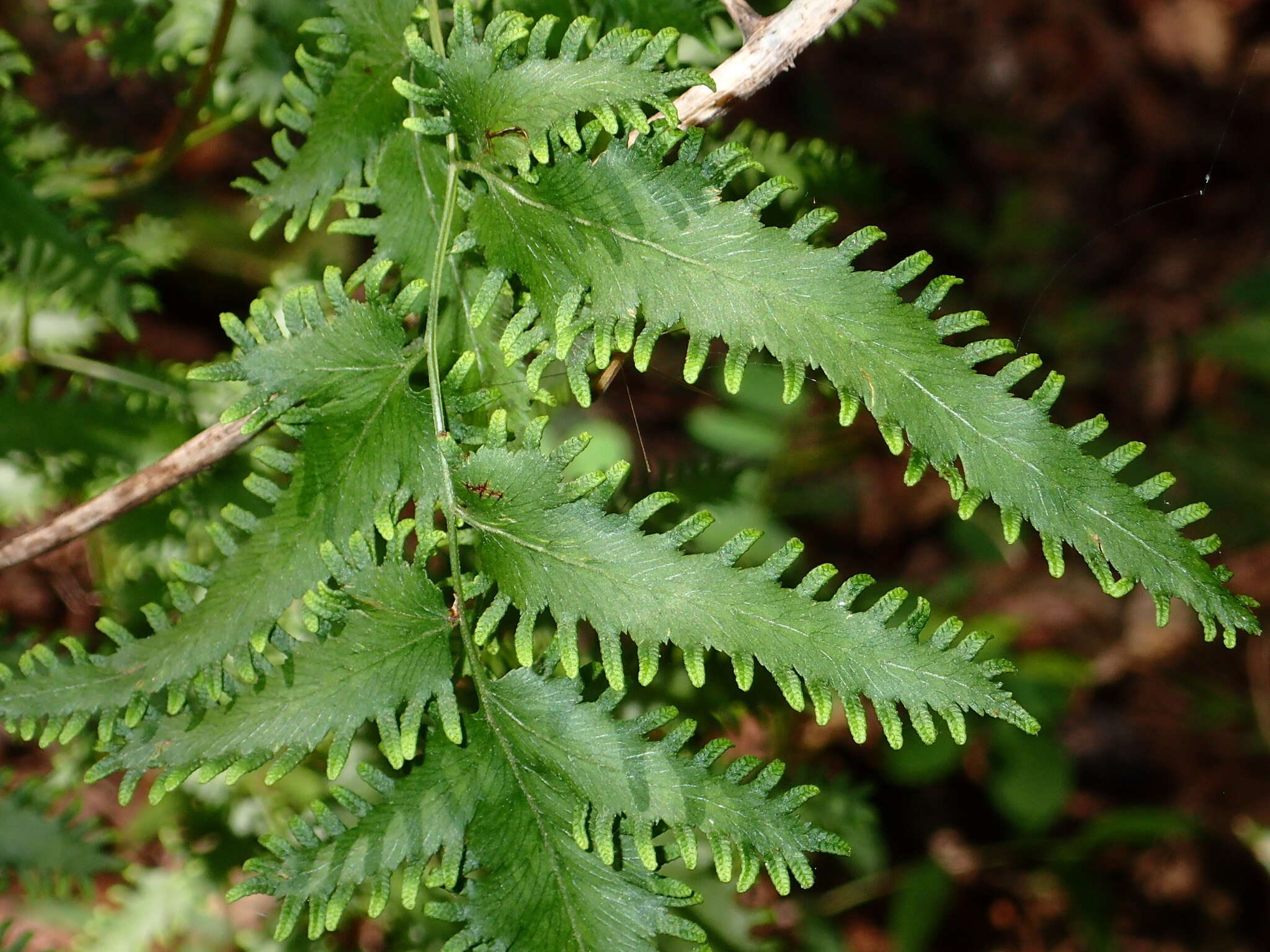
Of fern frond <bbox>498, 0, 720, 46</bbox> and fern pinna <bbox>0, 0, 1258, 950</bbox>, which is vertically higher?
fern frond <bbox>498, 0, 720, 46</bbox>

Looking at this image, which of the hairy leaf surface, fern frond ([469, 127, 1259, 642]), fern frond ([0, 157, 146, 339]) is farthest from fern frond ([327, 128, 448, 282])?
fern frond ([0, 157, 146, 339])

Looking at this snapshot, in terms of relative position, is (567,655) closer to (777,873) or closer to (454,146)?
(777,873)

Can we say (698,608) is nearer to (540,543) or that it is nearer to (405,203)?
(540,543)

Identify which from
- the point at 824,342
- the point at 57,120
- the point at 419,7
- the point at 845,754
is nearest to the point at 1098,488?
the point at 824,342

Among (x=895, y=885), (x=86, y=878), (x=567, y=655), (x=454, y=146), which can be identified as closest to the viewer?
(x=567, y=655)

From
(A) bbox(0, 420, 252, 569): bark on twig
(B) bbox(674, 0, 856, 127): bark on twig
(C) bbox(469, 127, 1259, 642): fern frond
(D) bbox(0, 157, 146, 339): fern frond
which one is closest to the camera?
(C) bbox(469, 127, 1259, 642): fern frond

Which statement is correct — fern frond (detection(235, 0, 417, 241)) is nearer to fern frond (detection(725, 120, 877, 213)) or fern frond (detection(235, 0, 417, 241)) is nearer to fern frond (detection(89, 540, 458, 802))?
fern frond (detection(89, 540, 458, 802))

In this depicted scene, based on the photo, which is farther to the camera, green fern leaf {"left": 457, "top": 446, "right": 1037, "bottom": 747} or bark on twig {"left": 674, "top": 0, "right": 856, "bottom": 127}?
bark on twig {"left": 674, "top": 0, "right": 856, "bottom": 127}
